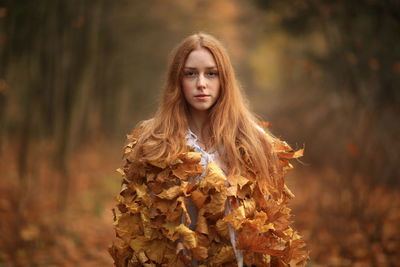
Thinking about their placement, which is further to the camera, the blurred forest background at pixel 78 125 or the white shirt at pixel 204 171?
the blurred forest background at pixel 78 125

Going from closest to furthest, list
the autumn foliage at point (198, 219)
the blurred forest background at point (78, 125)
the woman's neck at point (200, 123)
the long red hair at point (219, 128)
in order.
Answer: the autumn foliage at point (198, 219) < the long red hair at point (219, 128) < the woman's neck at point (200, 123) < the blurred forest background at point (78, 125)

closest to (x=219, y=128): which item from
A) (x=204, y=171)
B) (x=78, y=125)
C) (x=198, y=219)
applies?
(x=204, y=171)

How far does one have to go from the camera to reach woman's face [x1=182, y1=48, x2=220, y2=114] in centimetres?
262

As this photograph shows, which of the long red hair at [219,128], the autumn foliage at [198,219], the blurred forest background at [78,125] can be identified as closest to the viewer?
the autumn foliage at [198,219]

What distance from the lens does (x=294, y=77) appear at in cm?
1683

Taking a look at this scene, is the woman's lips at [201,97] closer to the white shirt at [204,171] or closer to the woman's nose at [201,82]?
the woman's nose at [201,82]

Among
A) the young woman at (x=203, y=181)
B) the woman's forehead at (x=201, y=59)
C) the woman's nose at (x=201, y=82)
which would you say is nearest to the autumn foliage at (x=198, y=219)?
the young woman at (x=203, y=181)

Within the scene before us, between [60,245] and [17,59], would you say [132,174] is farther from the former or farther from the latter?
[17,59]

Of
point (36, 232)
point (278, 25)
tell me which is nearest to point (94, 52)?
point (36, 232)

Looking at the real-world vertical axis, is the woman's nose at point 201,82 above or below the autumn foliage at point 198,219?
above

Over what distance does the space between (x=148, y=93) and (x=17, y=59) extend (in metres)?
11.1

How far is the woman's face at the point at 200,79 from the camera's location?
2.62 meters

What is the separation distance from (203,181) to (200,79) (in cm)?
63

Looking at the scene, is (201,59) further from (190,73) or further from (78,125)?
(78,125)
